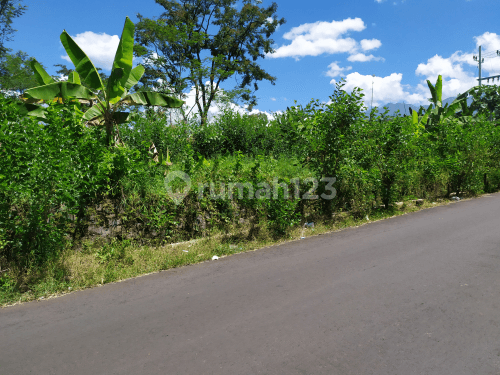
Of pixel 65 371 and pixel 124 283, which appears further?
pixel 124 283

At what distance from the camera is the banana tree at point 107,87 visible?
7.21 metres

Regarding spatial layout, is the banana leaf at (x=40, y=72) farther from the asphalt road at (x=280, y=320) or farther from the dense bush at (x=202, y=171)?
the asphalt road at (x=280, y=320)

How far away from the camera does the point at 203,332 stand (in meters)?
3.64

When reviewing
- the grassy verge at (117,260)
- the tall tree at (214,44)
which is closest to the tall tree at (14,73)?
the tall tree at (214,44)

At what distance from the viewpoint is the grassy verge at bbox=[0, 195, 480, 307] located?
4758 mm

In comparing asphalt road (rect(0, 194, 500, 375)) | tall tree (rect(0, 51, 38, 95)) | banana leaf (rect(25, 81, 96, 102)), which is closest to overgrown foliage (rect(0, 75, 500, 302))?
banana leaf (rect(25, 81, 96, 102))

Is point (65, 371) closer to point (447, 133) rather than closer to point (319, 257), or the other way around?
point (319, 257)

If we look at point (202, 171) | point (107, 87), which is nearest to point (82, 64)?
point (107, 87)

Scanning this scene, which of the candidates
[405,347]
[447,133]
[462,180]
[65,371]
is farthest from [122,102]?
[462,180]

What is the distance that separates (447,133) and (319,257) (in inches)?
396

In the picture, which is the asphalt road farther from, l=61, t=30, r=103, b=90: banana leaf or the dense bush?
l=61, t=30, r=103, b=90: banana leaf

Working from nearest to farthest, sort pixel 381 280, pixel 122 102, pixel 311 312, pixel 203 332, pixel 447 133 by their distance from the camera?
1. pixel 203 332
2. pixel 311 312
3. pixel 381 280
4. pixel 122 102
5. pixel 447 133

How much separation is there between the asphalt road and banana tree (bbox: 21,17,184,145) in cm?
410

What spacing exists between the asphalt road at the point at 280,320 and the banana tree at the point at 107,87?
4101 mm
